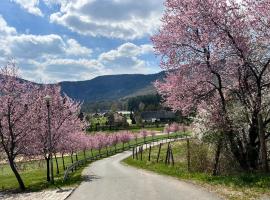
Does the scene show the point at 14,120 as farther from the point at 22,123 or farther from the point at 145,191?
the point at 145,191

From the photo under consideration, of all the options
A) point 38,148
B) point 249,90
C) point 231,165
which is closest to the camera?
point 249,90

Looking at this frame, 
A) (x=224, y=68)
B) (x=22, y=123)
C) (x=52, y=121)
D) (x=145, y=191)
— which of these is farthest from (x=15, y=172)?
(x=224, y=68)

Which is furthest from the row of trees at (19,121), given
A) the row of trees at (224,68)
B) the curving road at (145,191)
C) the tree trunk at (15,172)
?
the row of trees at (224,68)

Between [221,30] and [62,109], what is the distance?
22.4 m

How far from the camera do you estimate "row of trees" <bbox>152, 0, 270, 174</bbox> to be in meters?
22.4

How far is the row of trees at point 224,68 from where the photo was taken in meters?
22.4

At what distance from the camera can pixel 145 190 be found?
2080 cm

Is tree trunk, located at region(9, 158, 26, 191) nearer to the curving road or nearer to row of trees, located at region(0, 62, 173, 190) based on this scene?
row of trees, located at region(0, 62, 173, 190)

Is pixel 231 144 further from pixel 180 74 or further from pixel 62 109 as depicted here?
pixel 62 109

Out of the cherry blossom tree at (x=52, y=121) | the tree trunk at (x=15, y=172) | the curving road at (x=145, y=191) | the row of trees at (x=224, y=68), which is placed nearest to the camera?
the curving road at (x=145, y=191)

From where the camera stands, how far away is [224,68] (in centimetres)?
2339

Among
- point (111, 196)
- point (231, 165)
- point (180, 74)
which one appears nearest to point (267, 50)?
point (180, 74)

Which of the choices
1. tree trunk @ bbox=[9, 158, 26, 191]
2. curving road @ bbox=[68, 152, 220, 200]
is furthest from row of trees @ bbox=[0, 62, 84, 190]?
curving road @ bbox=[68, 152, 220, 200]

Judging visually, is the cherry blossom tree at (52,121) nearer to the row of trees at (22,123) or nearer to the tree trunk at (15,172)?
the row of trees at (22,123)
